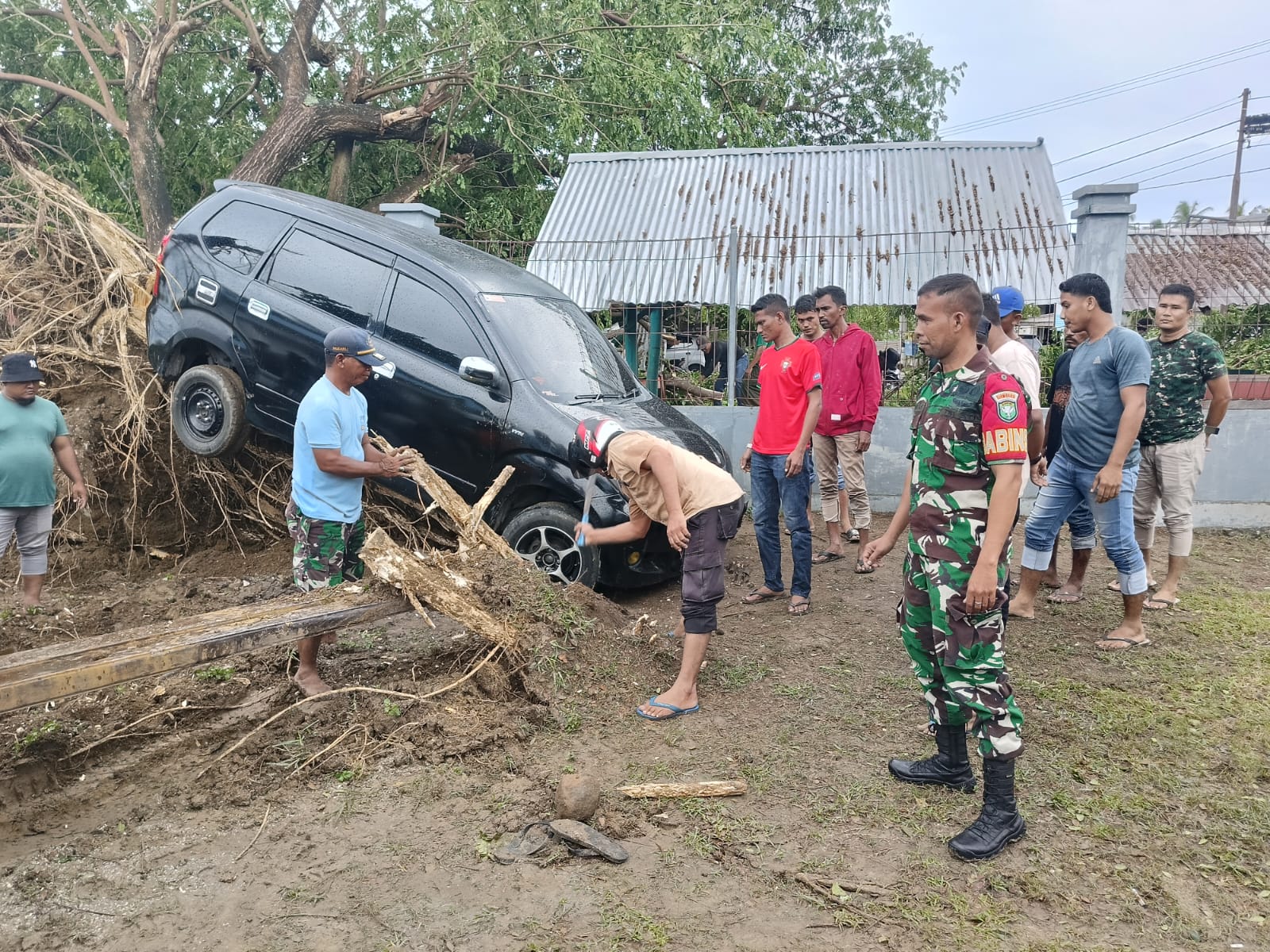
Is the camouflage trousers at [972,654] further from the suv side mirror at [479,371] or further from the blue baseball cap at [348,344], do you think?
the suv side mirror at [479,371]

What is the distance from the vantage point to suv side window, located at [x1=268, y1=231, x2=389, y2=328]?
5.91 m

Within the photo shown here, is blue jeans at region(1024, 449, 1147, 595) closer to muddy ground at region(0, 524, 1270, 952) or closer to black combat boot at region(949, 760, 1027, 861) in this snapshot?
muddy ground at region(0, 524, 1270, 952)

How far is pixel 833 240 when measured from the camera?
9.80m

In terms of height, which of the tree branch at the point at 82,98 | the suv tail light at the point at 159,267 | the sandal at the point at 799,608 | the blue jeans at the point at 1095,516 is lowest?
the sandal at the point at 799,608

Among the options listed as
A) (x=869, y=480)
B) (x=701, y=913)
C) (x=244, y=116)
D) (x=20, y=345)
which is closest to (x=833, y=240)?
(x=869, y=480)

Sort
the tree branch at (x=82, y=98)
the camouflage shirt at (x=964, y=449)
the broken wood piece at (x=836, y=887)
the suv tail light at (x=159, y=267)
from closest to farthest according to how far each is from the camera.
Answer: the broken wood piece at (x=836, y=887) → the camouflage shirt at (x=964, y=449) → the suv tail light at (x=159, y=267) → the tree branch at (x=82, y=98)

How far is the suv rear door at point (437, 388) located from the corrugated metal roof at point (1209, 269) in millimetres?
12031

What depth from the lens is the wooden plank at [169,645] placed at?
290 cm

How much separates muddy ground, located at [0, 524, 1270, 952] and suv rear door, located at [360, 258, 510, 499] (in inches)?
45.7

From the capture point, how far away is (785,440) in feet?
18.3

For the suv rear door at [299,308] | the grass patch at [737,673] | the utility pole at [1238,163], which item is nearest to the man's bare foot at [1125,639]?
the grass patch at [737,673]

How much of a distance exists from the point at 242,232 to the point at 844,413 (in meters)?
4.60

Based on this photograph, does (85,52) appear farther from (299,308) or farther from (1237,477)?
(1237,477)

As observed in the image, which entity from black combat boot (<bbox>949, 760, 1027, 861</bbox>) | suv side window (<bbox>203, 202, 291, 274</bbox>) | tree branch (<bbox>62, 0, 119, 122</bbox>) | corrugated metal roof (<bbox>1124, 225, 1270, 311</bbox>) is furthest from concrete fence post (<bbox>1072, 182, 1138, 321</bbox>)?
tree branch (<bbox>62, 0, 119, 122</bbox>)
